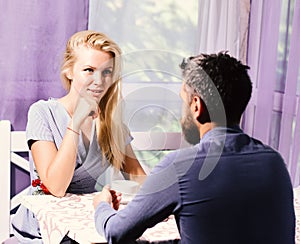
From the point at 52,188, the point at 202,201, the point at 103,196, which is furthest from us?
the point at 52,188

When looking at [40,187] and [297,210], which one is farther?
[40,187]

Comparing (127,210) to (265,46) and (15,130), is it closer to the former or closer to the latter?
(15,130)

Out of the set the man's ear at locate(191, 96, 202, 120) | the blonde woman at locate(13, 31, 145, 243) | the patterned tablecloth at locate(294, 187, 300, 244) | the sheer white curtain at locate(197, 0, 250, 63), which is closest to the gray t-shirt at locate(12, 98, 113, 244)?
the blonde woman at locate(13, 31, 145, 243)

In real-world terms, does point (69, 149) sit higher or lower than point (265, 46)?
lower

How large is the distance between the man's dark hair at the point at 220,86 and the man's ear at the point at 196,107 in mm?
10

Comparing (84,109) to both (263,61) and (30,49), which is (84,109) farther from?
(263,61)

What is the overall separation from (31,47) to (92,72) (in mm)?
555

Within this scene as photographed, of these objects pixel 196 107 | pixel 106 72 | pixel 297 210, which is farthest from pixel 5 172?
pixel 196 107

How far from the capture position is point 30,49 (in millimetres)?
2408

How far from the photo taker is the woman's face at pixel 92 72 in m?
1.89

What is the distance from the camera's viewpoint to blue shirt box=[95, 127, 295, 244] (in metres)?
1.18

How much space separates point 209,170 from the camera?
119 centimetres

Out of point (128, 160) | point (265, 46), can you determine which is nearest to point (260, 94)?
point (265, 46)

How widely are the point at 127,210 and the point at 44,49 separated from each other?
1.35 meters
